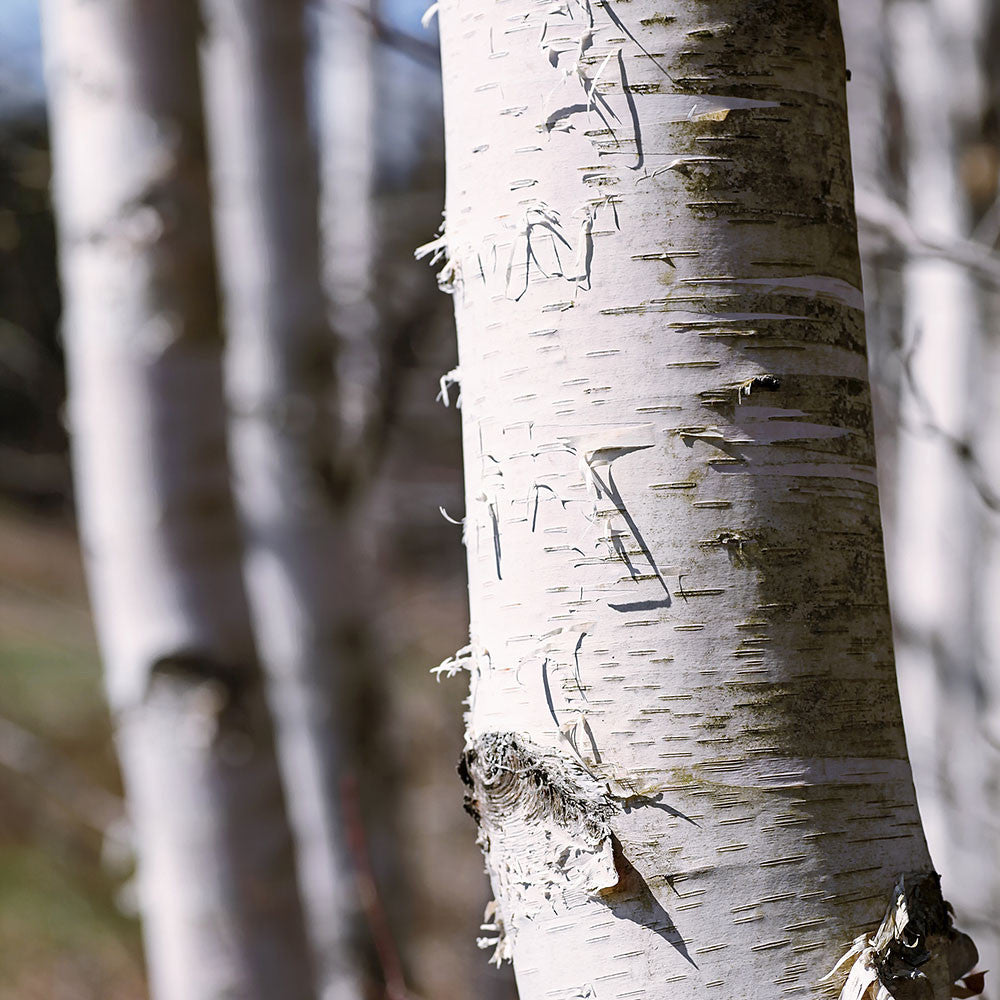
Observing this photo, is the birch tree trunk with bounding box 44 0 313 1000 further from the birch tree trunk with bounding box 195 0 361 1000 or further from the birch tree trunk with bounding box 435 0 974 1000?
the birch tree trunk with bounding box 435 0 974 1000

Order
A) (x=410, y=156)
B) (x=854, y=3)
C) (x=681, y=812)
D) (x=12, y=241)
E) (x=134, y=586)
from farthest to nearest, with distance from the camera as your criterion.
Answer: (x=410, y=156)
(x=854, y=3)
(x=12, y=241)
(x=134, y=586)
(x=681, y=812)

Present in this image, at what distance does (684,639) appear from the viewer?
61 cm

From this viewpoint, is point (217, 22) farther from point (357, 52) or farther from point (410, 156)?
point (410, 156)

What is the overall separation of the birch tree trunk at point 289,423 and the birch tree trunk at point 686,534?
184 centimetres

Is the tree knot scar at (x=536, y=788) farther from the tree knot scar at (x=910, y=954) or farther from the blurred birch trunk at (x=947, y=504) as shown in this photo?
the blurred birch trunk at (x=947, y=504)

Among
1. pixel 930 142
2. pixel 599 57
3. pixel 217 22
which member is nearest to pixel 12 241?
pixel 217 22

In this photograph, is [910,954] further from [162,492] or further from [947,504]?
[947,504]

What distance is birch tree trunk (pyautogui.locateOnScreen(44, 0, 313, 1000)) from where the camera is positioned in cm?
180

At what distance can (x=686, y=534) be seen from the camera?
2.02 feet

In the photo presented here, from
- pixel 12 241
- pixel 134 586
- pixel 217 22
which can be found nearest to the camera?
pixel 134 586

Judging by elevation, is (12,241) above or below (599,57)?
above

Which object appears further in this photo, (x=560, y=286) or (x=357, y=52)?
(x=357, y=52)

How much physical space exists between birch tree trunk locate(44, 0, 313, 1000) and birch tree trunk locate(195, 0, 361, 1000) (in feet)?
1.84

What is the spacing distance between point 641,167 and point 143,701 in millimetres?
1478
